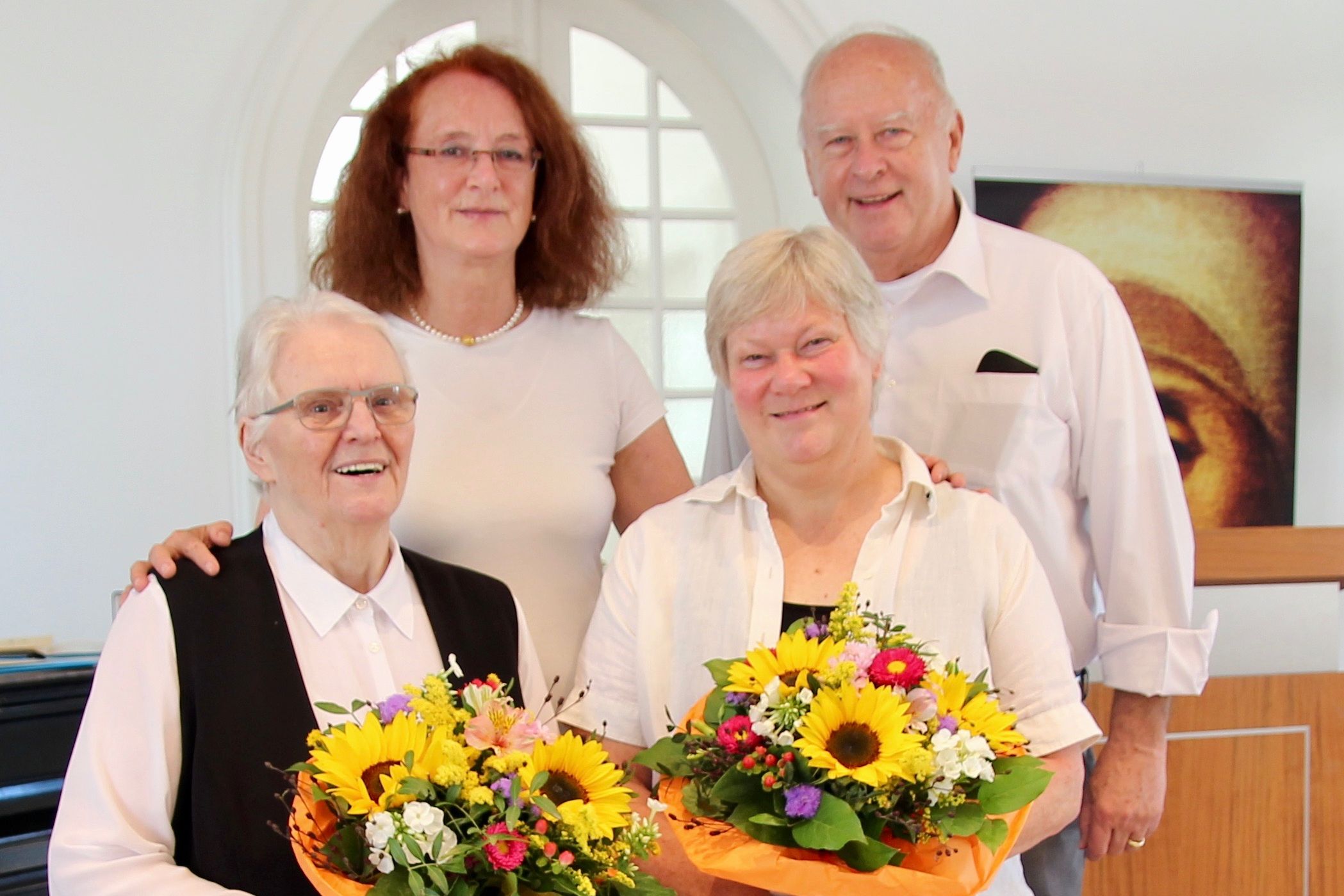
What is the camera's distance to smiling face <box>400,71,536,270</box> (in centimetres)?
249

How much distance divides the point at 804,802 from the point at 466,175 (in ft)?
4.97

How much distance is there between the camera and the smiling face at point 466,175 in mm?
2492

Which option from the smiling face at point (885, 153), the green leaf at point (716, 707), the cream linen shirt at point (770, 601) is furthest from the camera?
the smiling face at point (885, 153)

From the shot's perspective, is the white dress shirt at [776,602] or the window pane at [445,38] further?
the window pane at [445,38]

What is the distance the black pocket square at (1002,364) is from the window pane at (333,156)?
2593mm

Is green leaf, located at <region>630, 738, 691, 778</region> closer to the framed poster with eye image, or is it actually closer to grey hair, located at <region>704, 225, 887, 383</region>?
grey hair, located at <region>704, 225, 887, 383</region>

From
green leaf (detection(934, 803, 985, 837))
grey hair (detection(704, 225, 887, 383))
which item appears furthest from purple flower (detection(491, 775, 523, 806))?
grey hair (detection(704, 225, 887, 383))

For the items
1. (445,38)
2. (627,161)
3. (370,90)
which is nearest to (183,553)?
(370,90)

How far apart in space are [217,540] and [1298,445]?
166 inches

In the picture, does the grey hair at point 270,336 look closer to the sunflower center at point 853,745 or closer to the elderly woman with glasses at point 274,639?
the elderly woman with glasses at point 274,639

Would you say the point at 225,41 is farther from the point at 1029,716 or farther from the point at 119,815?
the point at 1029,716

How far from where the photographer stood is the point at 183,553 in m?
1.92

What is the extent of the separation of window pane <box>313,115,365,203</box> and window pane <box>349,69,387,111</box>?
73 mm

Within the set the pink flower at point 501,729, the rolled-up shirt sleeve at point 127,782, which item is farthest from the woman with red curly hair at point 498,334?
the pink flower at point 501,729
